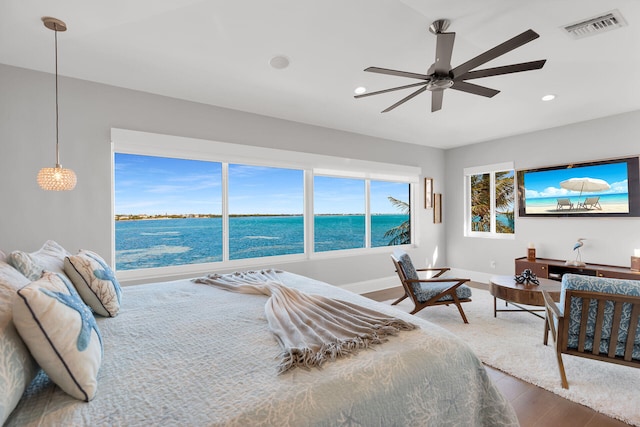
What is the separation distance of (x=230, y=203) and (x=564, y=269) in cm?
474

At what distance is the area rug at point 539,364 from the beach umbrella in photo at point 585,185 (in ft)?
7.26

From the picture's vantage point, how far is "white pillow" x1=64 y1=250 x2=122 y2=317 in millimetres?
1632

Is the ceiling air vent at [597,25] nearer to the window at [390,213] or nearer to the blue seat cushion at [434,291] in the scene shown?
the blue seat cushion at [434,291]

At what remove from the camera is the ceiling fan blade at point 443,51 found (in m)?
1.93

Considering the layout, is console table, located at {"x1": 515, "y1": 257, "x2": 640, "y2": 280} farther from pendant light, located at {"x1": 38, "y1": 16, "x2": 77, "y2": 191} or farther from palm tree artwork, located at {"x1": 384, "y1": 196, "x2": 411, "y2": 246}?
pendant light, located at {"x1": 38, "y1": 16, "x2": 77, "y2": 191}

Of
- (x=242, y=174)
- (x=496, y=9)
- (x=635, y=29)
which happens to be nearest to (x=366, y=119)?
(x=242, y=174)

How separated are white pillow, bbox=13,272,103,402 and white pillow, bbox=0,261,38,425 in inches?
1.2

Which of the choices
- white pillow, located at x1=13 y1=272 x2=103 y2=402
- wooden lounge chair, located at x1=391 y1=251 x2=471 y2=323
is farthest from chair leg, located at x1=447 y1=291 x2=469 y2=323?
white pillow, located at x1=13 y1=272 x2=103 y2=402

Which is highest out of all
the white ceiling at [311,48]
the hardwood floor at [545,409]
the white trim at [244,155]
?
the white ceiling at [311,48]

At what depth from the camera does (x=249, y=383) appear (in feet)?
3.32

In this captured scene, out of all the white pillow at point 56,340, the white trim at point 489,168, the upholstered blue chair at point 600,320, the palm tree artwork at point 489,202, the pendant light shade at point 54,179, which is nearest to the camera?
the white pillow at point 56,340

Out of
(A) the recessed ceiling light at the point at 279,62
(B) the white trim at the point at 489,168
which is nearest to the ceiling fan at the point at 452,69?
(A) the recessed ceiling light at the point at 279,62

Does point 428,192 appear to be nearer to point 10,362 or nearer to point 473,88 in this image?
point 473,88

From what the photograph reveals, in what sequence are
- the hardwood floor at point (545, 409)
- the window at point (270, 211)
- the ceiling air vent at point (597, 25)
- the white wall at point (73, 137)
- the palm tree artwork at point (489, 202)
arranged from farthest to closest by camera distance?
the palm tree artwork at point (489, 202)
the window at point (270, 211)
the white wall at point (73, 137)
the ceiling air vent at point (597, 25)
the hardwood floor at point (545, 409)
